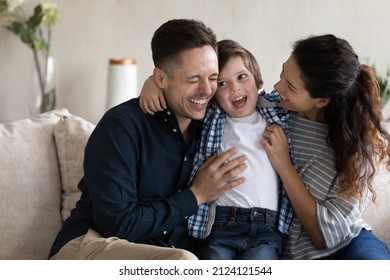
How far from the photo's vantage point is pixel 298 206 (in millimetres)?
2031

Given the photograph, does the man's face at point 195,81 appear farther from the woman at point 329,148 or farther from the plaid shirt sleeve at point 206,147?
the woman at point 329,148

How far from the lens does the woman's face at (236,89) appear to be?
6.76 ft

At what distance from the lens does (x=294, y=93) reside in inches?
79.8

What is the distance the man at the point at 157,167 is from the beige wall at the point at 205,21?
1.80 metres

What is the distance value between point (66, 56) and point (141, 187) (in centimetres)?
206

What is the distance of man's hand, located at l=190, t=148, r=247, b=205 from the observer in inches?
79.0

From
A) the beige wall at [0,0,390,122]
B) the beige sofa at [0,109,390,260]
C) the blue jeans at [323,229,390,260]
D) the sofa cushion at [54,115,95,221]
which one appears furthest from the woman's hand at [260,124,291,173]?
the beige wall at [0,0,390,122]

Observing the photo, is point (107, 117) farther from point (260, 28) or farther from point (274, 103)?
point (260, 28)

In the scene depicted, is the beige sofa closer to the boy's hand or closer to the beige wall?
the boy's hand

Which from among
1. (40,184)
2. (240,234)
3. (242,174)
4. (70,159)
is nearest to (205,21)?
(70,159)

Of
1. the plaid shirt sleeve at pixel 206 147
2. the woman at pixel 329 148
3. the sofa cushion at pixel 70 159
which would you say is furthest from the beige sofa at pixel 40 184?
the plaid shirt sleeve at pixel 206 147
